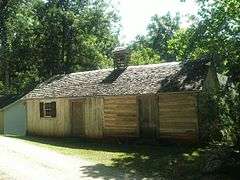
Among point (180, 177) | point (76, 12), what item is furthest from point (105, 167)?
point (76, 12)

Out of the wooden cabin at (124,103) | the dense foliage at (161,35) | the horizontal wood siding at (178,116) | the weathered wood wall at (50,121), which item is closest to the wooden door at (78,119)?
the wooden cabin at (124,103)

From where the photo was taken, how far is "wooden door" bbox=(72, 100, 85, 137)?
2911cm

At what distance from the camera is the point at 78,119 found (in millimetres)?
29312

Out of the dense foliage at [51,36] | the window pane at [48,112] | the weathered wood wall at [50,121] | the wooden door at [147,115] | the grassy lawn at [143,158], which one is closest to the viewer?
the grassy lawn at [143,158]

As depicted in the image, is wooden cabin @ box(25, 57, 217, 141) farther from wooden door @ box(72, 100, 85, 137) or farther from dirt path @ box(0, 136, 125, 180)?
dirt path @ box(0, 136, 125, 180)

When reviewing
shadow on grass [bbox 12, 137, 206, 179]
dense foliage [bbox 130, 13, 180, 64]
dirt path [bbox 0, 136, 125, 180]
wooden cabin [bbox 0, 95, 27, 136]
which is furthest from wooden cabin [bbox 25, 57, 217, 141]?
dense foliage [bbox 130, 13, 180, 64]

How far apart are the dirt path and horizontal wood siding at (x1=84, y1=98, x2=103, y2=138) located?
6.73m

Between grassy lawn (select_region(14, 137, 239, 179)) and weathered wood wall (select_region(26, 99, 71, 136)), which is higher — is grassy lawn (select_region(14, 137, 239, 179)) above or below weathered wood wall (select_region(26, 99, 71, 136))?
below

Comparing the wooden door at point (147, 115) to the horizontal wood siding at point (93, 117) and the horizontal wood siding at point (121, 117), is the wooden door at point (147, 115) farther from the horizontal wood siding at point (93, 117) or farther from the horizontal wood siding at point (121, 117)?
the horizontal wood siding at point (93, 117)

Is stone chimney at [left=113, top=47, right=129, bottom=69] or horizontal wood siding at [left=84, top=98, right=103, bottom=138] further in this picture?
stone chimney at [left=113, top=47, right=129, bottom=69]

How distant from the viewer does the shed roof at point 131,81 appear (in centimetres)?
2528

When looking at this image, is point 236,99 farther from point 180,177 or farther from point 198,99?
point 198,99

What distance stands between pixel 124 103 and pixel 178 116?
3.84m

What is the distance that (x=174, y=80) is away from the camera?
2575 cm
